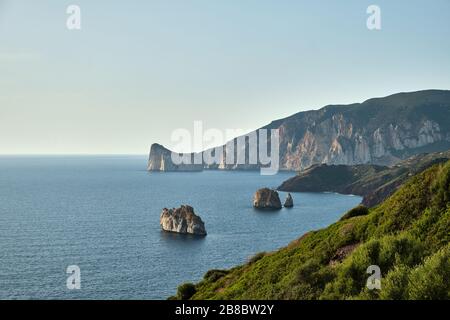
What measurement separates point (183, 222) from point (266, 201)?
57519 millimetres

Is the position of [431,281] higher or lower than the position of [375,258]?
higher

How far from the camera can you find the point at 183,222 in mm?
125062

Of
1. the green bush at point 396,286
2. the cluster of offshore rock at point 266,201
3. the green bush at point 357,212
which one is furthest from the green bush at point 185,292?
the cluster of offshore rock at point 266,201

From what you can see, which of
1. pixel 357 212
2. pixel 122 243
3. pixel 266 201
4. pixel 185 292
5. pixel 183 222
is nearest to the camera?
pixel 185 292

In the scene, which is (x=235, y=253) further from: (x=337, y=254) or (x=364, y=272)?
(x=364, y=272)

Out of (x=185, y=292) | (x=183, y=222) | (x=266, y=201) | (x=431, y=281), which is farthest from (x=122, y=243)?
(x=431, y=281)

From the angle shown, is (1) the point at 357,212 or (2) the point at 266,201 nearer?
(1) the point at 357,212

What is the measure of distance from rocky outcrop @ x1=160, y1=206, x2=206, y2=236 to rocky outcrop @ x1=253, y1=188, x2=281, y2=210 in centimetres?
5437

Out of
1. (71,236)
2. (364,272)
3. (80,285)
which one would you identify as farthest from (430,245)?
(71,236)

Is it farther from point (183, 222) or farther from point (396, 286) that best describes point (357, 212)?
point (183, 222)

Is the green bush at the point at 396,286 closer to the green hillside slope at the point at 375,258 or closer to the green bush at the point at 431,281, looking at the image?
the green hillside slope at the point at 375,258
